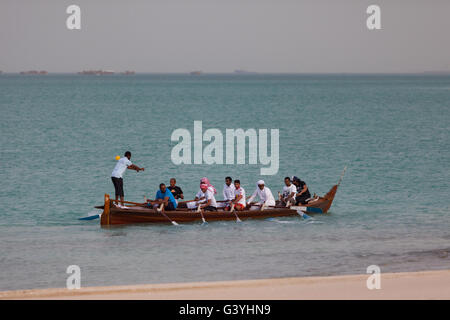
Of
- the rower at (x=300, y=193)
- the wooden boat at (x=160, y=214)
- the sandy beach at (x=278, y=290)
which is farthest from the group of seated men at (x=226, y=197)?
the sandy beach at (x=278, y=290)

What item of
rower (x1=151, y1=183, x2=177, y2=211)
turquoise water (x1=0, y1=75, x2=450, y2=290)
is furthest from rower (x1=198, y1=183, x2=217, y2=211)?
rower (x1=151, y1=183, x2=177, y2=211)

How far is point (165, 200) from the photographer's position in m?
21.0

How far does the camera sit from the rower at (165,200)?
69.0 ft

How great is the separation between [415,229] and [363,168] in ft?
48.8

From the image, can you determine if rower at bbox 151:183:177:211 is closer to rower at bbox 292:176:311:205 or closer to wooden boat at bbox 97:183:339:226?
wooden boat at bbox 97:183:339:226

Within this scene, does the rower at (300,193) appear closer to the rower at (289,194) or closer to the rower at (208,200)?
the rower at (289,194)

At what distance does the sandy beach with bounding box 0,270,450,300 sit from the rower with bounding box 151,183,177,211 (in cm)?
749

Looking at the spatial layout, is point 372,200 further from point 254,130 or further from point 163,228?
point 254,130

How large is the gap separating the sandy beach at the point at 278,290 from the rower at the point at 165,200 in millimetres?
7488

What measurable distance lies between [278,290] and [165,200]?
855cm

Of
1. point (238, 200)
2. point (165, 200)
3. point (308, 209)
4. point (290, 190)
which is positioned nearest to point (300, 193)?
point (290, 190)

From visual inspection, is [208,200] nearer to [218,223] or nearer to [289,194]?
[218,223]

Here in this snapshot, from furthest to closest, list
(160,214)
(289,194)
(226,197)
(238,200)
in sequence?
1. (289,194)
2. (226,197)
3. (238,200)
4. (160,214)

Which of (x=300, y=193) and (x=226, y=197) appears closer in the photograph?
(x=226, y=197)
